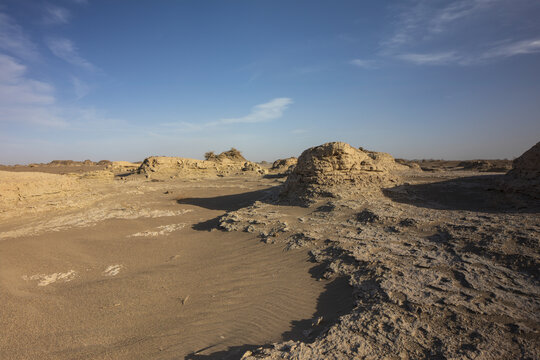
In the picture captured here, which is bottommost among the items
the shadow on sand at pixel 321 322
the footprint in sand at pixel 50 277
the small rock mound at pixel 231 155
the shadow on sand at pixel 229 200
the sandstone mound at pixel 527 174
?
the footprint in sand at pixel 50 277

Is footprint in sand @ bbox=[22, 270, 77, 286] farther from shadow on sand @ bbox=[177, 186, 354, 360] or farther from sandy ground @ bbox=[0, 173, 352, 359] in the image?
shadow on sand @ bbox=[177, 186, 354, 360]

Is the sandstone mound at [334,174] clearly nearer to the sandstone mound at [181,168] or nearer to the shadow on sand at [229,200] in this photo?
the shadow on sand at [229,200]

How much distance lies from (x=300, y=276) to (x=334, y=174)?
376cm

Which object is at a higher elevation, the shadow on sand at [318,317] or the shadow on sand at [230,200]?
Answer: the shadow on sand at [230,200]

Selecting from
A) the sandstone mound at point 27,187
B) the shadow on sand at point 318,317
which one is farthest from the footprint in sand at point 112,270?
the sandstone mound at point 27,187

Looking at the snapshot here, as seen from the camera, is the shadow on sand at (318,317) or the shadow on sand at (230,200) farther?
the shadow on sand at (230,200)

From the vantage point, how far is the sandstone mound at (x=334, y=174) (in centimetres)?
640

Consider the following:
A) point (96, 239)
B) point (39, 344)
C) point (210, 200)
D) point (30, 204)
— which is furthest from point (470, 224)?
point (30, 204)

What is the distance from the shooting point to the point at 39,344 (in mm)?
2580

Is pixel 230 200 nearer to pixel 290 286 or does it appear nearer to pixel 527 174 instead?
pixel 290 286

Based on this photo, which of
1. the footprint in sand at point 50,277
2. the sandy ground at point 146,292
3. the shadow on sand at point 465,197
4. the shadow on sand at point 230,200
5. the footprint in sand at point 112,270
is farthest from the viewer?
the shadow on sand at point 230,200

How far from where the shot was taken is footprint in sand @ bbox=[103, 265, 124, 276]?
4.19 m

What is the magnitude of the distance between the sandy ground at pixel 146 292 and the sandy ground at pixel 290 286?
0.06ft

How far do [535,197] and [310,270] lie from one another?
17.7 ft
